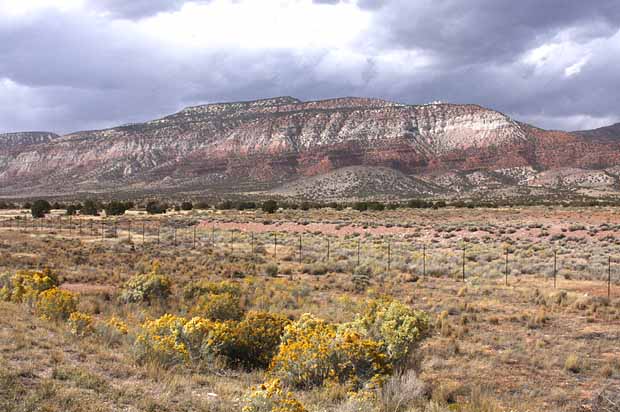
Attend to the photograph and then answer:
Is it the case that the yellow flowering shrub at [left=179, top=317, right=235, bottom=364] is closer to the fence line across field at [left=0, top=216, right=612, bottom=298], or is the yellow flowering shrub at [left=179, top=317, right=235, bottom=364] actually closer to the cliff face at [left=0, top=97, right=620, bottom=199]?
the fence line across field at [left=0, top=216, right=612, bottom=298]

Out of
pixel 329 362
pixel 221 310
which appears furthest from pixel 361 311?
pixel 329 362

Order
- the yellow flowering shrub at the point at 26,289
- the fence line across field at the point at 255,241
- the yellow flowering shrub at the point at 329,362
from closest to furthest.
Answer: the yellow flowering shrub at the point at 329,362
the yellow flowering shrub at the point at 26,289
the fence line across field at the point at 255,241

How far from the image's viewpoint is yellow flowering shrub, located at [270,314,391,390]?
820cm

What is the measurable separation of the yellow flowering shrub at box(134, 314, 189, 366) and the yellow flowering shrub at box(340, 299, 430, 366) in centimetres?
319

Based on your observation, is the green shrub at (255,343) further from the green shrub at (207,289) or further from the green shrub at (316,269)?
the green shrub at (316,269)

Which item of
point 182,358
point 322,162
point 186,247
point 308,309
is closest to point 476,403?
point 182,358

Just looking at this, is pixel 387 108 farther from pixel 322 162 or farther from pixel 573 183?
pixel 573 183

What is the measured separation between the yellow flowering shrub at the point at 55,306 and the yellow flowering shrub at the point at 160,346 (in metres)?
3.41

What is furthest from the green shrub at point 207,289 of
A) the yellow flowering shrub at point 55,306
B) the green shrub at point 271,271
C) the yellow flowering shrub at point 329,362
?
the yellow flowering shrub at point 329,362

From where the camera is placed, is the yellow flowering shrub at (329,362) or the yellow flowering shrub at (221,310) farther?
the yellow flowering shrub at (221,310)

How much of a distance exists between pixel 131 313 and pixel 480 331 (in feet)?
34.4

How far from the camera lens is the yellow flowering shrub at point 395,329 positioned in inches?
397

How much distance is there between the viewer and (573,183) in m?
133

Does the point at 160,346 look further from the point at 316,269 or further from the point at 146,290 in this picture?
the point at 316,269
